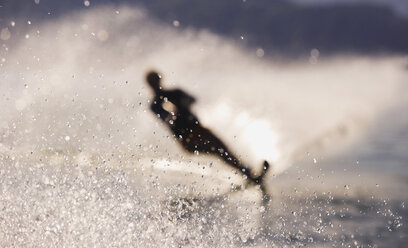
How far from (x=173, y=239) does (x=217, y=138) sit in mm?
1329

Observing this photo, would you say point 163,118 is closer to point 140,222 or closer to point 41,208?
point 140,222

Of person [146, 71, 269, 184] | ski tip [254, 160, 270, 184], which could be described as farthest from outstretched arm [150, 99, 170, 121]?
ski tip [254, 160, 270, 184]

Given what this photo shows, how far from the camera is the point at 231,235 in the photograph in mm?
5418

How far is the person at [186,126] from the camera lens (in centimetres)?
529

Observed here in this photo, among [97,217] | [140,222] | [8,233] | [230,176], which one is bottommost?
[8,233]

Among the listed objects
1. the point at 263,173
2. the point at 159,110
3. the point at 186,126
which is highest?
the point at 263,173

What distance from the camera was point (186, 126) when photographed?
5.49 metres

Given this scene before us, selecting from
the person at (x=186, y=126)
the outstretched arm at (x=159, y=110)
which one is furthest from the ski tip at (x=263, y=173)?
the outstretched arm at (x=159, y=110)

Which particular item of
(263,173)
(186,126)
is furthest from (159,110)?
(263,173)

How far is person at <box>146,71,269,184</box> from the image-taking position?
208 inches

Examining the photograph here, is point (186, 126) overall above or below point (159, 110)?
above

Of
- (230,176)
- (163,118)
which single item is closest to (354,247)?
(230,176)

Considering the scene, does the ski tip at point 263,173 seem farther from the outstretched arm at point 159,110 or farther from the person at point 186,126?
the outstretched arm at point 159,110

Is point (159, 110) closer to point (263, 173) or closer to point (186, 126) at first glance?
point (186, 126)
